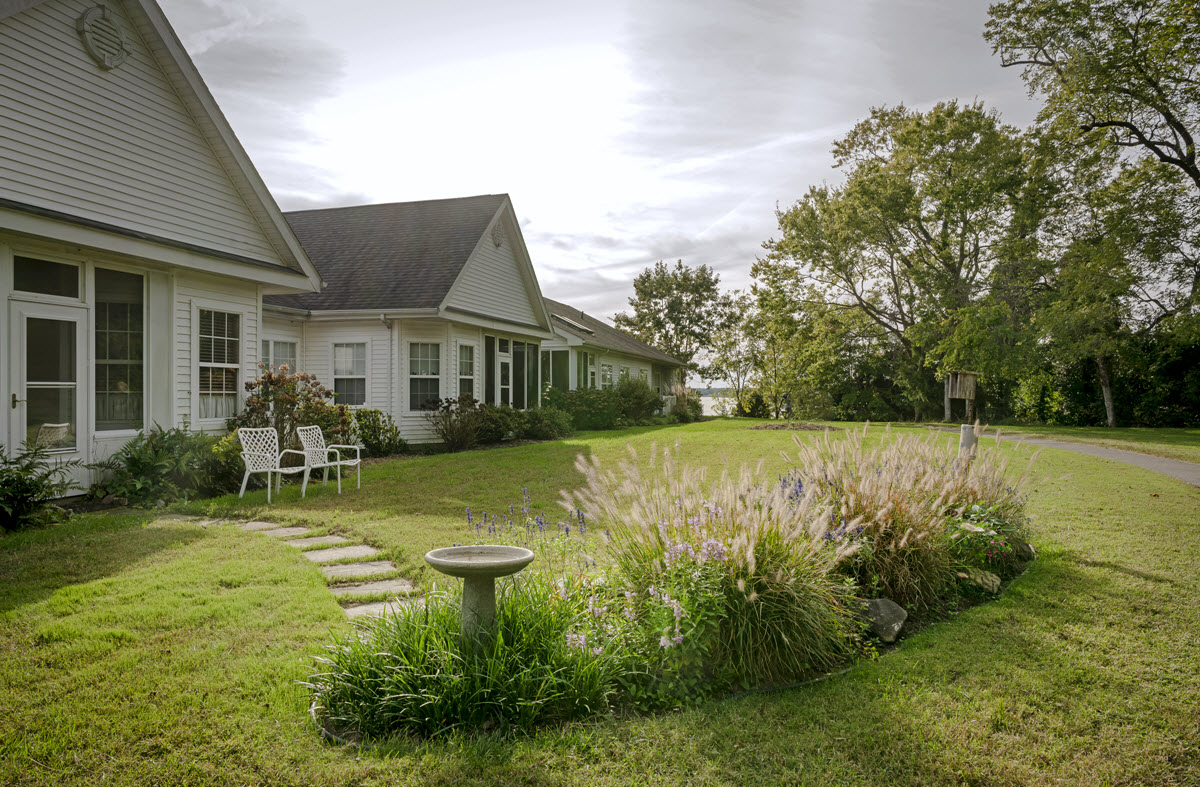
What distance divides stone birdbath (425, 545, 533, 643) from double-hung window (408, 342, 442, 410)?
42.7 ft

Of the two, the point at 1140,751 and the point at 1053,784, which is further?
the point at 1140,751

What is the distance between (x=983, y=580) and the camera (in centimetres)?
506

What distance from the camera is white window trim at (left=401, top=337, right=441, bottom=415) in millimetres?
15734

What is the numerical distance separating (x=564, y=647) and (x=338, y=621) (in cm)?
177

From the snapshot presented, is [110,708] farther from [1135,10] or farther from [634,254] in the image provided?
[634,254]

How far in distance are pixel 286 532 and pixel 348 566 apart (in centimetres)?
179

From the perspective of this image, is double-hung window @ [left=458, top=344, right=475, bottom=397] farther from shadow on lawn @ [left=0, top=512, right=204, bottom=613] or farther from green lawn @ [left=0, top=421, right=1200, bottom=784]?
green lawn @ [left=0, top=421, right=1200, bottom=784]

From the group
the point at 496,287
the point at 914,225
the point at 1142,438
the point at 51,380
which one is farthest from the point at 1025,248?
the point at 51,380

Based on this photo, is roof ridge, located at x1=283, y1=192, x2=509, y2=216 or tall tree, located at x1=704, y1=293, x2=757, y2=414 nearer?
roof ridge, located at x1=283, y1=192, x2=509, y2=216

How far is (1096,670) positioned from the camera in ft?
12.2

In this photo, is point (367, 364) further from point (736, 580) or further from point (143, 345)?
point (736, 580)

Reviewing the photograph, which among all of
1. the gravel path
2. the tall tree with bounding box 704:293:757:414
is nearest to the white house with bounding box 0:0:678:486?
the gravel path

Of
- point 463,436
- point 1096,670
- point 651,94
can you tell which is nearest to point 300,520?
point 651,94

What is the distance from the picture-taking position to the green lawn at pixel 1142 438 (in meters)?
15.0
